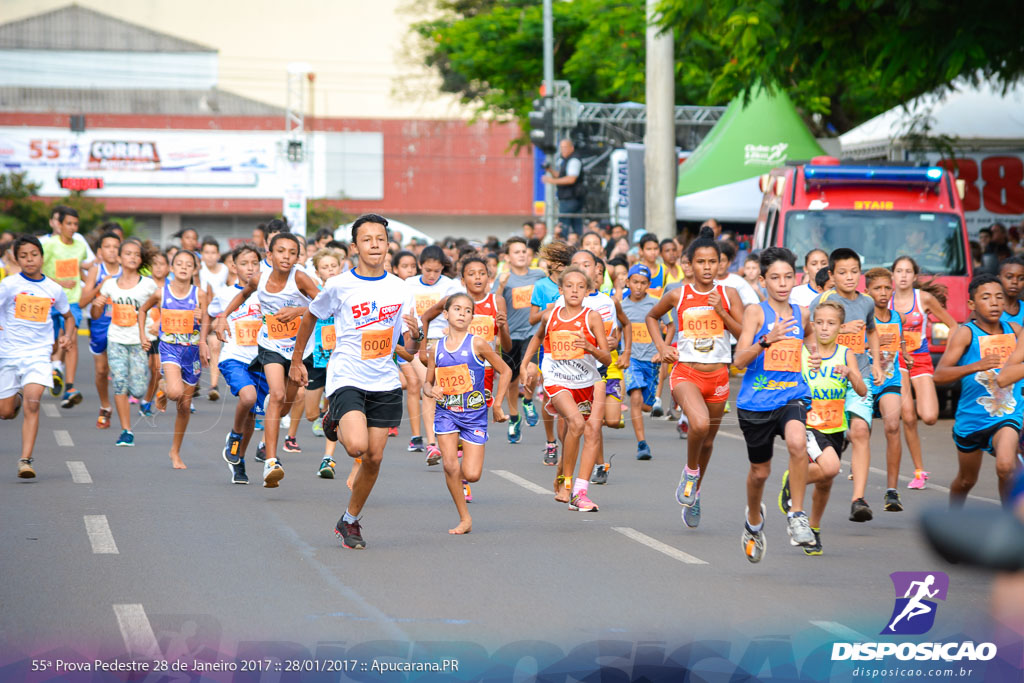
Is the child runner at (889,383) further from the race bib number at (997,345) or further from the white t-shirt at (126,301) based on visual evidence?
the white t-shirt at (126,301)

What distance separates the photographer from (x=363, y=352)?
8.29 metres

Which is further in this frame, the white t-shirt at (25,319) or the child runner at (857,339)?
the white t-shirt at (25,319)

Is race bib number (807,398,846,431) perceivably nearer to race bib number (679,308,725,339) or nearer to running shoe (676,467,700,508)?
running shoe (676,467,700,508)

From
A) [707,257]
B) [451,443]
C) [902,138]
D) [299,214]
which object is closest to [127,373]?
[451,443]

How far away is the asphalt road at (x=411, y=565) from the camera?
20.4 ft

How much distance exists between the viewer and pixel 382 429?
827cm

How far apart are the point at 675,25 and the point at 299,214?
99.1 feet

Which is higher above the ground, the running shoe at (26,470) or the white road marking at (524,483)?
the running shoe at (26,470)

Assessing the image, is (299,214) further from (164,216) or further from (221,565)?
(221,565)

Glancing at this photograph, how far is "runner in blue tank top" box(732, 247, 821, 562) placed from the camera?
26.1 feet

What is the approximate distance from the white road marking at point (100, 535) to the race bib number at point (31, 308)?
98.5 inches

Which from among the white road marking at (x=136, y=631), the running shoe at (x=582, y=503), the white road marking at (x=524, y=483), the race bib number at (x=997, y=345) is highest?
the race bib number at (x=997, y=345)

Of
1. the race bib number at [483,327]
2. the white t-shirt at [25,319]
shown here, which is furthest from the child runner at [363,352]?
the race bib number at [483,327]

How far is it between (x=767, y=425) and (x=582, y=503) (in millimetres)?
2006
